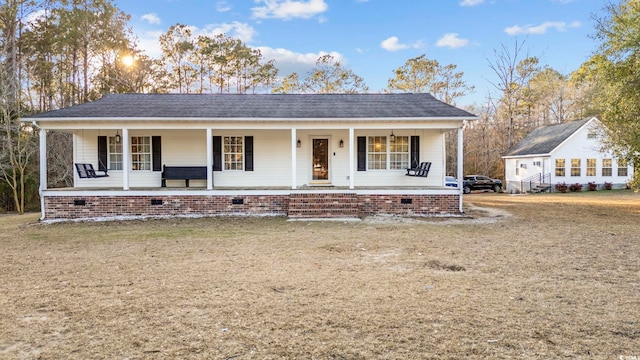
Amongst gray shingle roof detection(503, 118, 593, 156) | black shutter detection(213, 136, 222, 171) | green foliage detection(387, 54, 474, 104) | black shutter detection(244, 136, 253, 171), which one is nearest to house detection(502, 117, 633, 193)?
gray shingle roof detection(503, 118, 593, 156)

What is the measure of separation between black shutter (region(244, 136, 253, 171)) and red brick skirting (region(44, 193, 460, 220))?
1.90m

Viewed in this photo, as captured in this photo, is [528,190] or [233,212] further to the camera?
[528,190]

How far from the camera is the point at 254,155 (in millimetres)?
12852

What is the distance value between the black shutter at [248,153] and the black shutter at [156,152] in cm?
281

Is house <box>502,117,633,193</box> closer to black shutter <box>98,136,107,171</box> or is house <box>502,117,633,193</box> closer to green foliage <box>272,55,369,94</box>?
green foliage <box>272,55,369,94</box>

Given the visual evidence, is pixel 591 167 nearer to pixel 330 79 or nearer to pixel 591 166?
pixel 591 166

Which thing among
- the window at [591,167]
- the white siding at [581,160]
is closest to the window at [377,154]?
the white siding at [581,160]

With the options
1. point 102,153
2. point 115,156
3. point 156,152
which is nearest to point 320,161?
point 156,152

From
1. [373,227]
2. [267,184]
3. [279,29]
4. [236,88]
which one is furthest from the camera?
[236,88]

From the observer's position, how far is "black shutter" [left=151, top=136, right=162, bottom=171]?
12.6 metres

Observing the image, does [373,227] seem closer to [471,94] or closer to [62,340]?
[62,340]

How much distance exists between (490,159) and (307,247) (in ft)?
103

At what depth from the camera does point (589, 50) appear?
39.5 ft

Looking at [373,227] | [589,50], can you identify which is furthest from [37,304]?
[589,50]
